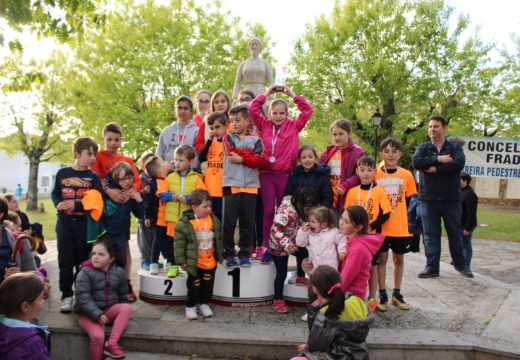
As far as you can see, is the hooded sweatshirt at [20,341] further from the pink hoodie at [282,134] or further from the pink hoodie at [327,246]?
the pink hoodie at [282,134]

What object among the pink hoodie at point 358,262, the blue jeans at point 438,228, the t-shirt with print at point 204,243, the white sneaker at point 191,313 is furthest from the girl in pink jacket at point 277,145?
the blue jeans at point 438,228

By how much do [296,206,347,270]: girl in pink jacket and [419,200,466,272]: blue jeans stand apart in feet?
9.50

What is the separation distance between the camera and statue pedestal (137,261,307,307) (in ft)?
14.9

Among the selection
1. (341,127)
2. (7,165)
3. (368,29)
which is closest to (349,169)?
(341,127)

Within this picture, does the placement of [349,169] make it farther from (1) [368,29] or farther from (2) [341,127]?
(1) [368,29]

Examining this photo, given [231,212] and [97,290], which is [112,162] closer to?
[231,212]

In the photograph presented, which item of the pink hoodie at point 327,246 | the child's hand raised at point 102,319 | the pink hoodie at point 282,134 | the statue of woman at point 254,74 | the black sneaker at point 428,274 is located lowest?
the black sneaker at point 428,274

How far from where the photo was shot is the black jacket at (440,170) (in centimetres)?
593

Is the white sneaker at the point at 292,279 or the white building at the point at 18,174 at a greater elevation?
the white sneaker at the point at 292,279

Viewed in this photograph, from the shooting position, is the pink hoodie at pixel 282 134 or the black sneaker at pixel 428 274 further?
the black sneaker at pixel 428 274

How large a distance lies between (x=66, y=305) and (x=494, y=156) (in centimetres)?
897

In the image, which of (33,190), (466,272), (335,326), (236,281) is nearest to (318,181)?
(236,281)

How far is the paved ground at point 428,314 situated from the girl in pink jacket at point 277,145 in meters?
0.79

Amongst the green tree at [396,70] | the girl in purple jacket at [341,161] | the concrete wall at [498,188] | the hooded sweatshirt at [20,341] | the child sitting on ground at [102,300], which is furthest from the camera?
the concrete wall at [498,188]
